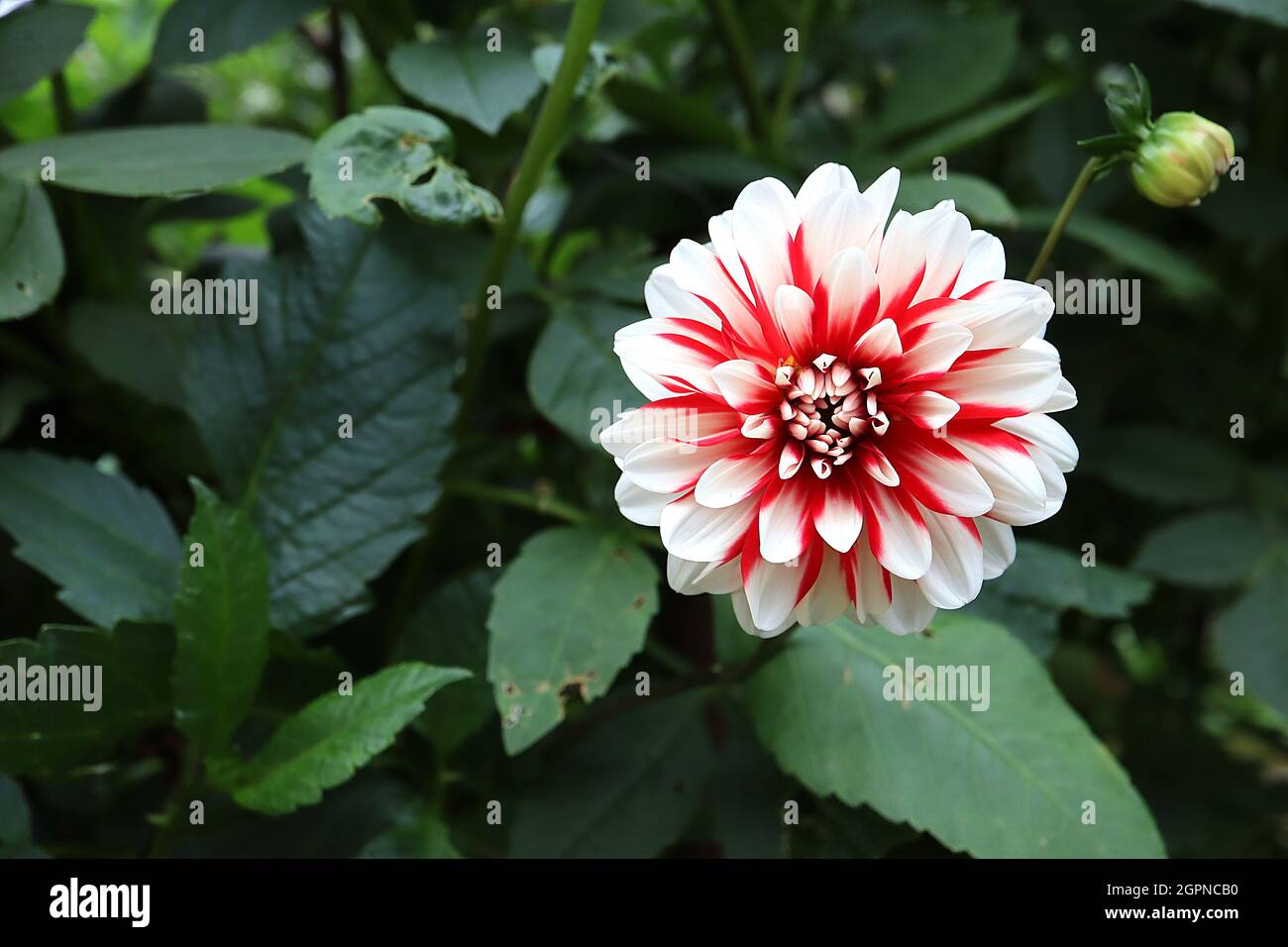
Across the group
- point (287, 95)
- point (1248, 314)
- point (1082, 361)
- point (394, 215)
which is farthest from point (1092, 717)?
point (287, 95)

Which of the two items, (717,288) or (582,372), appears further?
(582,372)

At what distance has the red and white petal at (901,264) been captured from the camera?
42cm

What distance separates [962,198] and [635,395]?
22 centimetres

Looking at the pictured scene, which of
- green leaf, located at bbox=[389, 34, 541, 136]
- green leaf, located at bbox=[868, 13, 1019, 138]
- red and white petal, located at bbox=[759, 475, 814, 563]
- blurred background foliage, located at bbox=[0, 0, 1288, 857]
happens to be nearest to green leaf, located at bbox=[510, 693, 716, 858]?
blurred background foliage, located at bbox=[0, 0, 1288, 857]

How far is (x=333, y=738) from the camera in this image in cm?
50

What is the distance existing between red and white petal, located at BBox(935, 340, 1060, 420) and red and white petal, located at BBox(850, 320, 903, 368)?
0.08ft

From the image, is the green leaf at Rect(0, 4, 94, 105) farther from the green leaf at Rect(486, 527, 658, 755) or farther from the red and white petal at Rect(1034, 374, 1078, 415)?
the red and white petal at Rect(1034, 374, 1078, 415)

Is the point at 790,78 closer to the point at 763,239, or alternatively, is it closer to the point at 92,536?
the point at 763,239

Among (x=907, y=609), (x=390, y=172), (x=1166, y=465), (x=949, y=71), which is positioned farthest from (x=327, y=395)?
(x=1166, y=465)

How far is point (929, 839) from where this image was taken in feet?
1.99

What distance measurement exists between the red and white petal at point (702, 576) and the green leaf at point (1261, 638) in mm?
438

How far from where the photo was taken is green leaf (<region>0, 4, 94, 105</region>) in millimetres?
631

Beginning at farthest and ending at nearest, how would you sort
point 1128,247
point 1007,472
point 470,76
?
point 1128,247 < point 470,76 < point 1007,472
